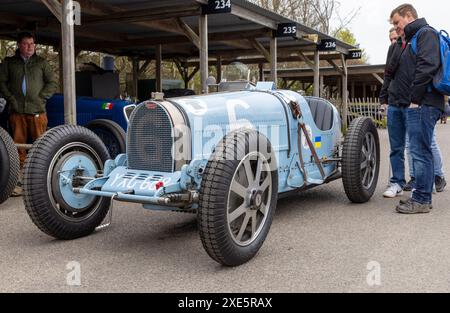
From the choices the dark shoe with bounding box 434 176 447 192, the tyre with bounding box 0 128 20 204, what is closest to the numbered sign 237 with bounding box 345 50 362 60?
the dark shoe with bounding box 434 176 447 192

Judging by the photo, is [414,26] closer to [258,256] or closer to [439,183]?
[439,183]

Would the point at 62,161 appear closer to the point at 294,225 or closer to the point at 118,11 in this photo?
the point at 294,225

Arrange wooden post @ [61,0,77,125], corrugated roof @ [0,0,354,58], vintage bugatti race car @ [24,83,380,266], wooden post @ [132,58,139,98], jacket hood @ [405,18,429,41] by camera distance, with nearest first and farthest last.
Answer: vintage bugatti race car @ [24,83,380,266] → jacket hood @ [405,18,429,41] → wooden post @ [61,0,77,125] → corrugated roof @ [0,0,354,58] → wooden post @ [132,58,139,98]

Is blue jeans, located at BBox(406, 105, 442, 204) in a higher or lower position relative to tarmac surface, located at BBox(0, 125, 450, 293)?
higher

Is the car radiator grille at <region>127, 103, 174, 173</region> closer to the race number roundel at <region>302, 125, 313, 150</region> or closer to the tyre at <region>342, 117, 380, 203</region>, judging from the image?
the race number roundel at <region>302, 125, 313, 150</region>

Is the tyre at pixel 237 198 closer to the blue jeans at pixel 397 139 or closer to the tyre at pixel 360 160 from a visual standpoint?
the tyre at pixel 360 160

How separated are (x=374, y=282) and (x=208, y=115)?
5.81ft

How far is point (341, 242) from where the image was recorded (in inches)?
159

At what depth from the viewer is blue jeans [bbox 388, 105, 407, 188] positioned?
225 inches

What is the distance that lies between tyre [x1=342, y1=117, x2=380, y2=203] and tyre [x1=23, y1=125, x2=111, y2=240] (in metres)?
2.41

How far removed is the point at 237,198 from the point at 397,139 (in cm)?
294

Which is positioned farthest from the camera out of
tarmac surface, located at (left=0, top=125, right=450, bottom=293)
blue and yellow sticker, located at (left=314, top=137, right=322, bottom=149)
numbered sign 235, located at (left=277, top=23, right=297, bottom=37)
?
numbered sign 235, located at (left=277, top=23, right=297, bottom=37)

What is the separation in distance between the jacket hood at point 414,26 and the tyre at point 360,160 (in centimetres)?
98
